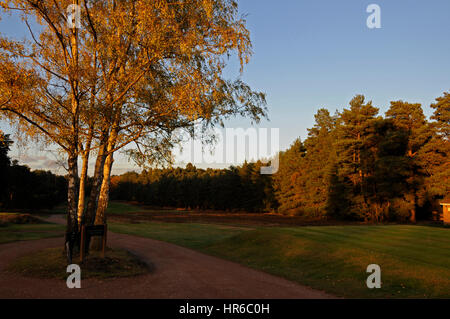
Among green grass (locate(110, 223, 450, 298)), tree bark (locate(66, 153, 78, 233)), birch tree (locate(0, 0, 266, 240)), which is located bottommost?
green grass (locate(110, 223, 450, 298))

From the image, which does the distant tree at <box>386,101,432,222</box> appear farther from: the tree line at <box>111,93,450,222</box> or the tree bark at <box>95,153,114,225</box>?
the tree bark at <box>95,153,114,225</box>

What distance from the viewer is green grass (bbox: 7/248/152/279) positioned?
37.4 feet

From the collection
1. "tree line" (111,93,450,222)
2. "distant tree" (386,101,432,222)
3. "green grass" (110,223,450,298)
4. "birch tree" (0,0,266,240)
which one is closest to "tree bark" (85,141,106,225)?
"birch tree" (0,0,266,240)

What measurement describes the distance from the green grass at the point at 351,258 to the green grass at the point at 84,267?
573 cm

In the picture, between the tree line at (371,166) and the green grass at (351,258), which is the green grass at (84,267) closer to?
the green grass at (351,258)

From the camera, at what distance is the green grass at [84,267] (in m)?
11.4

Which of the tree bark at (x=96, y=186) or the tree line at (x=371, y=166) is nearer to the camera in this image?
the tree bark at (x=96, y=186)

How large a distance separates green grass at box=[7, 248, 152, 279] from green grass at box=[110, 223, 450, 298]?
573cm

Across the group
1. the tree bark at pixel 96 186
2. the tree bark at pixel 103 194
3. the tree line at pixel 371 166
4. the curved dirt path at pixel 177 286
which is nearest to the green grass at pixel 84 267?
the curved dirt path at pixel 177 286

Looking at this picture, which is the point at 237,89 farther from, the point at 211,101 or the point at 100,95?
the point at 100,95

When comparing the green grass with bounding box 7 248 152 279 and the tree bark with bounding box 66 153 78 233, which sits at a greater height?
the tree bark with bounding box 66 153 78 233

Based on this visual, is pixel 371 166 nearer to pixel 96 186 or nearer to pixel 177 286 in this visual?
pixel 96 186

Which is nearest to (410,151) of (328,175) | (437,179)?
(437,179)

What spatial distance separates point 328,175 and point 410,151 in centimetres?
1437
